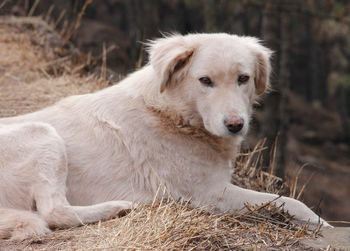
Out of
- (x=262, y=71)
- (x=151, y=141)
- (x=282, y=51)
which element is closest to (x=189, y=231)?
(x=151, y=141)

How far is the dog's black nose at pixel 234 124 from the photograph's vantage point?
142 inches

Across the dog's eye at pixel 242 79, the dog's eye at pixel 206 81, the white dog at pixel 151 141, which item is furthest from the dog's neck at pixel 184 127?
the dog's eye at pixel 242 79

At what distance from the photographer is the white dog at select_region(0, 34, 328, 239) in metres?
3.64

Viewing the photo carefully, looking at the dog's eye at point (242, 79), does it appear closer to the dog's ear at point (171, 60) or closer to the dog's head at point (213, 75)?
the dog's head at point (213, 75)

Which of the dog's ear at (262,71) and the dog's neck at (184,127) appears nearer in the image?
the dog's neck at (184,127)

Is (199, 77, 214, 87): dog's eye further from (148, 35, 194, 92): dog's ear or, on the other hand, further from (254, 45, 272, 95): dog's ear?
(254, 45, 272, 95): dog's ear

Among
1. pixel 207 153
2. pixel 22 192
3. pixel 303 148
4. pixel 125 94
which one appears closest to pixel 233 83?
pixel 207 153

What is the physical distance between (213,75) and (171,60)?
357 millimetres

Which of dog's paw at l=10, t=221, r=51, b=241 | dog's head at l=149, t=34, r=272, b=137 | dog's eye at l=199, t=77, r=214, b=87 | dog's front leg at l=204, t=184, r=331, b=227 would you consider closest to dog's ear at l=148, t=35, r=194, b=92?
dog's head at l=149, t=34, r=272, b=137

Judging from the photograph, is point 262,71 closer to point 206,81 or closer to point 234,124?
point 206,81

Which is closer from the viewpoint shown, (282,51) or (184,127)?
Result: (184,127)

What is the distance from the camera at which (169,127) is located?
13.2 ft

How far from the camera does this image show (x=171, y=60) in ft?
12.9

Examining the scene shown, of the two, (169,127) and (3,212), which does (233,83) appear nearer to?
(169,127)
